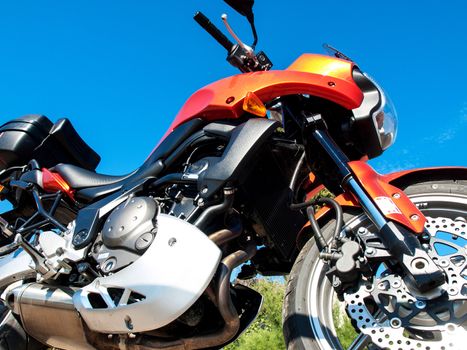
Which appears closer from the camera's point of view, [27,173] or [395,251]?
[395,251]

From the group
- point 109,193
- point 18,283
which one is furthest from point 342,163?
point 18,283

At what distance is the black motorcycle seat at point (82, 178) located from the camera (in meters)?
3.09

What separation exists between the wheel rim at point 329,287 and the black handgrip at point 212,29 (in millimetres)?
1341

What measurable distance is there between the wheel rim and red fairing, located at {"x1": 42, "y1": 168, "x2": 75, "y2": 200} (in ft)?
5.10

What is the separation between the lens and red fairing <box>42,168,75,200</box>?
3186 millimetres

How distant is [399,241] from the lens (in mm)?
2100

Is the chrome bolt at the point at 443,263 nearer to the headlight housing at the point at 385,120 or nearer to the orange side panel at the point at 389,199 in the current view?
the orange side panel at the point at 389,199

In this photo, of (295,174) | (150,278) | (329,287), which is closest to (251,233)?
(295,174)

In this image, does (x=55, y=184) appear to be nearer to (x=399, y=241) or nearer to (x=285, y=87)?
(x=285, y=87)

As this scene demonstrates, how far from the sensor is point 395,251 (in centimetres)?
210

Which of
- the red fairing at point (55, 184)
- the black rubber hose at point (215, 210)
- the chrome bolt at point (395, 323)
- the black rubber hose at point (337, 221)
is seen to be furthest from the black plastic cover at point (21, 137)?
the chrome bolt at point (395, 323)

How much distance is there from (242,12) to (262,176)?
82cm

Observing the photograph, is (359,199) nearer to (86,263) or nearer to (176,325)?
(176,325)

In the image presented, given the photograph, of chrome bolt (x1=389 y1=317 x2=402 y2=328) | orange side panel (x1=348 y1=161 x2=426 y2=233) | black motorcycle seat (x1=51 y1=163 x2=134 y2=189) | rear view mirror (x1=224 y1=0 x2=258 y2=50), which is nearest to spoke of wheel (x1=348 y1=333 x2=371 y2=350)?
chrome bolt (x1=389 y1=317 x2=402 y2=328)
